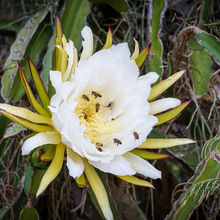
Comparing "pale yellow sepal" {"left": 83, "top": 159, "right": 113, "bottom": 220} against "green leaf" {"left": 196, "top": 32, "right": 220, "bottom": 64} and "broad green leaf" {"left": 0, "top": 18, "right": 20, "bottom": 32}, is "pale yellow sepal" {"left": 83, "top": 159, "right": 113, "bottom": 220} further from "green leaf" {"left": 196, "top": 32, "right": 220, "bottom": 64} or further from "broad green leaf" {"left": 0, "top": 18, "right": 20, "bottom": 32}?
"broad green leaf" {"left": 0, "top": 18, "right": 20, "bottom": 32}

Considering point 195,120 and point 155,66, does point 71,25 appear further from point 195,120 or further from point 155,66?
point 195,120

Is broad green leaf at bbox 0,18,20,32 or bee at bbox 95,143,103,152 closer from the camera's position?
bee at bbox 95,143,103,152

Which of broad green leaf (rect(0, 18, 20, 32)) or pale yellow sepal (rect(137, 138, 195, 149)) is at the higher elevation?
broad green leaf (rect(0, 18, 20, 32))

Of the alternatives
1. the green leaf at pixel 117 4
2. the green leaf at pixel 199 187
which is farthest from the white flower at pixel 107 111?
the green leaf at pixel 117 4

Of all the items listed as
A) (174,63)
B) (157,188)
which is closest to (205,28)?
(174,63)

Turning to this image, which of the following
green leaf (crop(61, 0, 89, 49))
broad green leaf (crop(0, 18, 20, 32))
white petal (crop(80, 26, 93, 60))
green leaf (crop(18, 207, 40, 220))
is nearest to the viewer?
white petal (crop(80, 26, 93, 60))

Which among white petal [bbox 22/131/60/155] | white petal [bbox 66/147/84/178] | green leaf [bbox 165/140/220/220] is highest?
white petal [bbox 22/131/60/155]

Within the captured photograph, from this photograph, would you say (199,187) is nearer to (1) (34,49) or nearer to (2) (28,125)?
(2) (28,125)

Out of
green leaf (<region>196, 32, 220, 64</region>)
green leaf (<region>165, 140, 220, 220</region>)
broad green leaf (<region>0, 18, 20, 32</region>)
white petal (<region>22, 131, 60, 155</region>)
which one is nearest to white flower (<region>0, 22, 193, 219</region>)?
white petal (<region>22, 131, 60, 155</region>)
